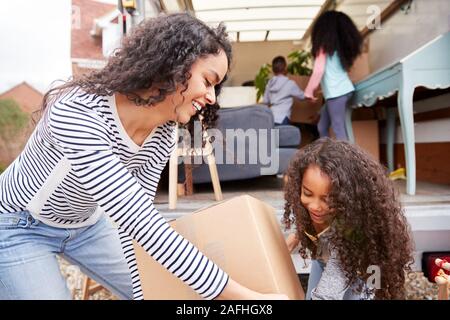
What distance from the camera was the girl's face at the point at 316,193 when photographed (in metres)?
0.82

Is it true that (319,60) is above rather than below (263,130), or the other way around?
above

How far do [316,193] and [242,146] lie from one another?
48.8 inches

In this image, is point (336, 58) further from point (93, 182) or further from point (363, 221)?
point (93, 182)

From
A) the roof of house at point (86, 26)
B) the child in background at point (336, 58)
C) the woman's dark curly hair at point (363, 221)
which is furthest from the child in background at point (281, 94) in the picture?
the woman's dark curly hair at point (363, 221)

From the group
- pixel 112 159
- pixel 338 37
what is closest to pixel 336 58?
pixel 338 37

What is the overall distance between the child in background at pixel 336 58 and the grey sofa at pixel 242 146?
1.34 ft

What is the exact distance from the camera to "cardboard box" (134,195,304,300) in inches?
25.4

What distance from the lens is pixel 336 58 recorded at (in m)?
2.30

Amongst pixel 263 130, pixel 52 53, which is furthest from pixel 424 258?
pixel 52 53

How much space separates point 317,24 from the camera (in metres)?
2.34

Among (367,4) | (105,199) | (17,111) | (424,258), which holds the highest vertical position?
(367,4)

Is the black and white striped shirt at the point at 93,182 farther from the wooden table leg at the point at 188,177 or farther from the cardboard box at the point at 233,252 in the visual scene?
the wooden table leg at the point at 188,177

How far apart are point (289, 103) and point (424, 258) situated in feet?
5.98
